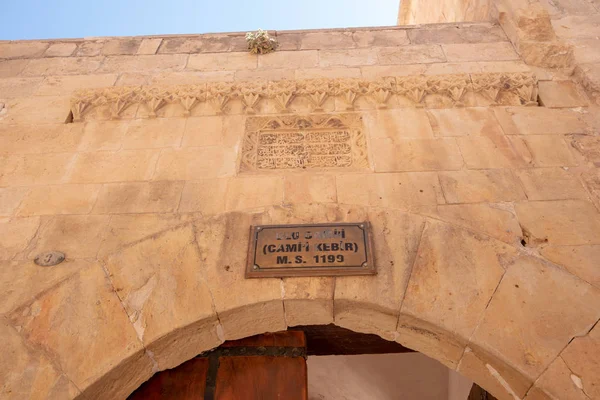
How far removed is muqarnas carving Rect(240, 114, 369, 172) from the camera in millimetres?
2525

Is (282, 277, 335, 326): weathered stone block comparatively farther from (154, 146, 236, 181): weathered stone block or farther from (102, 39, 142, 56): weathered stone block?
(102, 39, 142, 56): weathered stone block

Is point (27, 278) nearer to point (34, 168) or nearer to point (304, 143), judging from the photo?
point (34, 168)

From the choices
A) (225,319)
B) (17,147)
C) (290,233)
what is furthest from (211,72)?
(225,319)

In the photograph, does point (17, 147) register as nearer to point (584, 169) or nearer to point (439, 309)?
point (439, 309)

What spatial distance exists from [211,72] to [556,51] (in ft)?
8.14

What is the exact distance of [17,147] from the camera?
2.69 meters

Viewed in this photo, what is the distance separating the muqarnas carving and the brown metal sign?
0.48 m

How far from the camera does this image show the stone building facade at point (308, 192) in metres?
1.87

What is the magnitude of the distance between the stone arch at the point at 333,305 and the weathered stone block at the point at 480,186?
0.14 meters

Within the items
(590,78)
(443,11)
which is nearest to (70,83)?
(590,78)

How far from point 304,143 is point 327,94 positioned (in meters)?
0.46

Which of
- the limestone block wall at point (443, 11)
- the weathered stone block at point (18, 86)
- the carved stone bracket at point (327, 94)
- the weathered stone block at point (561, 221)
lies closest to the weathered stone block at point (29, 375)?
the carved stone bracket at point (327, 94)

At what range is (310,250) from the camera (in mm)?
2092

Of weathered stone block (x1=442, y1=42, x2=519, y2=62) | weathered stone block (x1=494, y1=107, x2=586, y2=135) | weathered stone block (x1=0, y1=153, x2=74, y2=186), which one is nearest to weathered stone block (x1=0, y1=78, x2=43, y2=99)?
weathered stone block (x1=0, y1=153, x2=74, y2=186)
